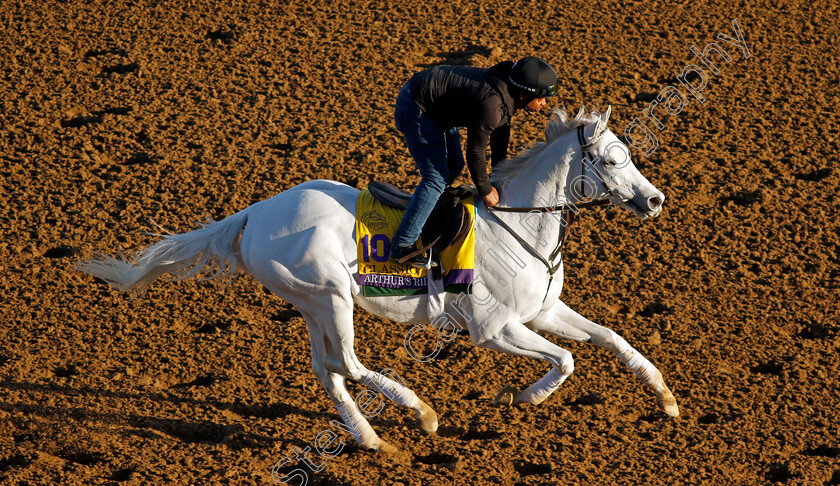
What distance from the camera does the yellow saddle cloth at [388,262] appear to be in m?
6.29

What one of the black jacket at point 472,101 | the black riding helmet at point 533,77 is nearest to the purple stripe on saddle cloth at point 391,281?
the black jacket at point 472,101

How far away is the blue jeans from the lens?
614 centimetres

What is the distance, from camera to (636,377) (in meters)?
7.19

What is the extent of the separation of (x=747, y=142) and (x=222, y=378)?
19.8 ft

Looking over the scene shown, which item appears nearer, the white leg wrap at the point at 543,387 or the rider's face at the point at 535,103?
the rider's face at the point at 535,103

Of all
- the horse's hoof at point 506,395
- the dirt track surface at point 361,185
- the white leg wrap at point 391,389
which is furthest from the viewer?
the horse's hoof at point 506,395

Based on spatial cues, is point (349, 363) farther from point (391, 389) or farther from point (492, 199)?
point (492, 199)

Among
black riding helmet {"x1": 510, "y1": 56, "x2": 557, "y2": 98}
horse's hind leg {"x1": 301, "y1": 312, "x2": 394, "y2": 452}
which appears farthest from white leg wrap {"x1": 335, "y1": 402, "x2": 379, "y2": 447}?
Answer: black riding helmet {"x1": 510, "y1": 56, "x2": 557, "y2": 98}

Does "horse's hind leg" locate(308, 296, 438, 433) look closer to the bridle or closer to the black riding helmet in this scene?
the bridle

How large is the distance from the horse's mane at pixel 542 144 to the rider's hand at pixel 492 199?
0.47ft

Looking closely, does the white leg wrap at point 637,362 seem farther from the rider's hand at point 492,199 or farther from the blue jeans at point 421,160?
the blue jeans at point 421,160

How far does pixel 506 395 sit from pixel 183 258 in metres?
2.55

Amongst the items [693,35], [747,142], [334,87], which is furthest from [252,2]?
[747,142]

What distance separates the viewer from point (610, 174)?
6.11m
